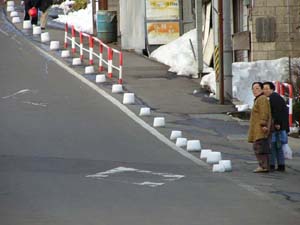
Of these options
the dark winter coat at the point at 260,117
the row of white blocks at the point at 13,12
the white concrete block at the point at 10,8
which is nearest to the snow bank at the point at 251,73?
the dark winter coat at the point at 260,117

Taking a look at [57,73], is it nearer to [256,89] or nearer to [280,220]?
[256,89]

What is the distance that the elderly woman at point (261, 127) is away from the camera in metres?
16.9

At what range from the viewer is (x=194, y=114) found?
77.6ft

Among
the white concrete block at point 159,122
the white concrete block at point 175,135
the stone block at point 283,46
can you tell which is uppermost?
the stone block at point 283,46

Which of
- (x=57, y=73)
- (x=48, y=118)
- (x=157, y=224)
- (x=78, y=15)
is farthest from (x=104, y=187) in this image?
(x=78, y=15)

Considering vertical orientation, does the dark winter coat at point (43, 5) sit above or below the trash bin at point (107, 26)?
above

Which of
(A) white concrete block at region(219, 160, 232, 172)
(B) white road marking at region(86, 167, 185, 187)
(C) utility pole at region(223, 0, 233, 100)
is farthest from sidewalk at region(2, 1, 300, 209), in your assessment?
(B) white road marking at region(86, 167, 185, 187)

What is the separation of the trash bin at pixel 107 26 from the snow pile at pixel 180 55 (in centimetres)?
312

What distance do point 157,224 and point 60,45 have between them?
21626 millimetres

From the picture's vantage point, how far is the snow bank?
2578cm

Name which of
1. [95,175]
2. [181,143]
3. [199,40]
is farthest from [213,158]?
[199,40]

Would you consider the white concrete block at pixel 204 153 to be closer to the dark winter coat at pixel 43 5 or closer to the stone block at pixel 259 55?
the stone block at pixel 259 55

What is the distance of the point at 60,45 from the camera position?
Result: 3284cm

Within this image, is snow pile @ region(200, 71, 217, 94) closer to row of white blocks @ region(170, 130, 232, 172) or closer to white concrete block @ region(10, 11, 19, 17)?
row of white blocks @ region(170, 130, 232, 172)
